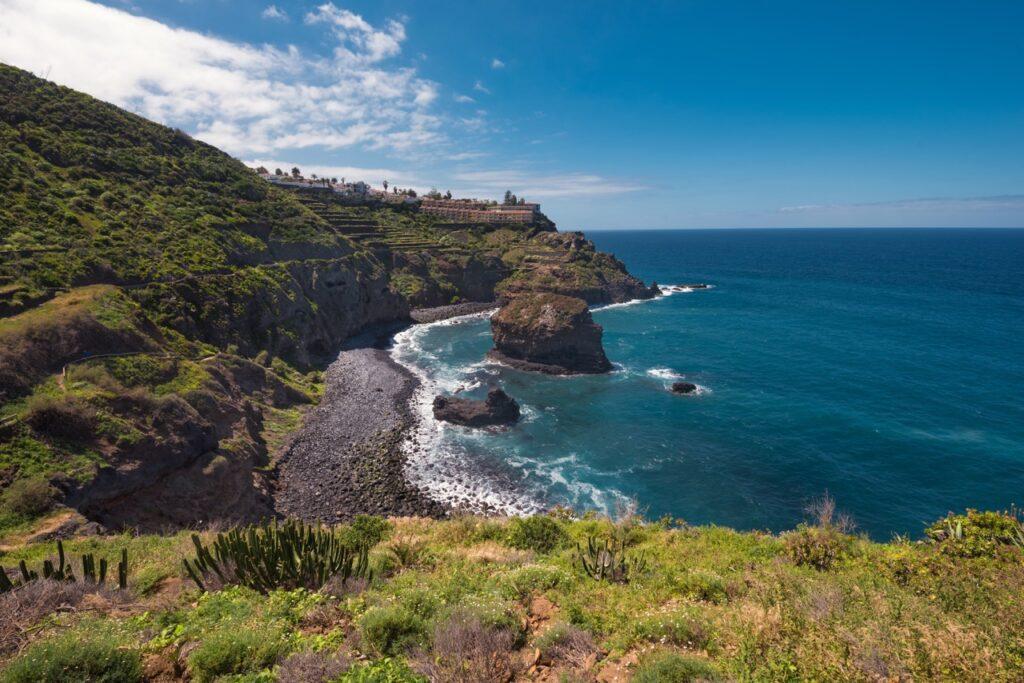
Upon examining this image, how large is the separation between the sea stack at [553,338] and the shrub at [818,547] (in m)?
41.7

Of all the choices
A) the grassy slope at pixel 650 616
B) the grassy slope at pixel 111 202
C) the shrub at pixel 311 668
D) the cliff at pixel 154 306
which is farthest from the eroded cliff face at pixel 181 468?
the shrub at pixel 311 668

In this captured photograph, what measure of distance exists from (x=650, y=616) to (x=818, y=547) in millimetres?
7378

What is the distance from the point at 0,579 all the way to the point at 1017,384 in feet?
244

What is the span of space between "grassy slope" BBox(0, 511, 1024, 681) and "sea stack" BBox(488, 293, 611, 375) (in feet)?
142

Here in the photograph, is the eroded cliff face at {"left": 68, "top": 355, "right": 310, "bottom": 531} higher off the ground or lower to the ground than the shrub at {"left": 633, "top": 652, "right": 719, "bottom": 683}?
lower

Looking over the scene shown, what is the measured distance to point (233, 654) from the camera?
285 inches

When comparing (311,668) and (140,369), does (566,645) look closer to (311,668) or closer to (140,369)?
(311,668)

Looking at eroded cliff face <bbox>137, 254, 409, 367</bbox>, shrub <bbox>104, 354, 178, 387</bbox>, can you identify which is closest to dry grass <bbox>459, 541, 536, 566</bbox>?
shrub <bbox>104, 354, 178, 387</bbox>

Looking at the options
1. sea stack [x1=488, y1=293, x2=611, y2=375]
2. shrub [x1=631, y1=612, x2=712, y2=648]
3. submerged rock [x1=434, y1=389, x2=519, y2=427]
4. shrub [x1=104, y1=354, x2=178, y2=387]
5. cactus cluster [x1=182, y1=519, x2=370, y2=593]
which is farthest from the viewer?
sea stack [x1=488, y1=293, x2=611, y2=375]

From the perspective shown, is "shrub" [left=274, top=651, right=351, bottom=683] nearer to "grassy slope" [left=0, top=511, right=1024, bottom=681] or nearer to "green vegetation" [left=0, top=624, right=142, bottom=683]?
"grassy slope" [left=0, top=511, right=1024, bottom=681]

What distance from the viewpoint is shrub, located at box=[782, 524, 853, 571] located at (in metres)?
12.6

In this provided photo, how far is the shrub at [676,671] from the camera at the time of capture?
6.62m

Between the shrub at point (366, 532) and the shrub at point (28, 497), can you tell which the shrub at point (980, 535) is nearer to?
the shrub at point (366, 532)

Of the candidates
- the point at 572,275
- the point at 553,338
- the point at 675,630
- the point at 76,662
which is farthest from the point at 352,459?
the point at 572,275
